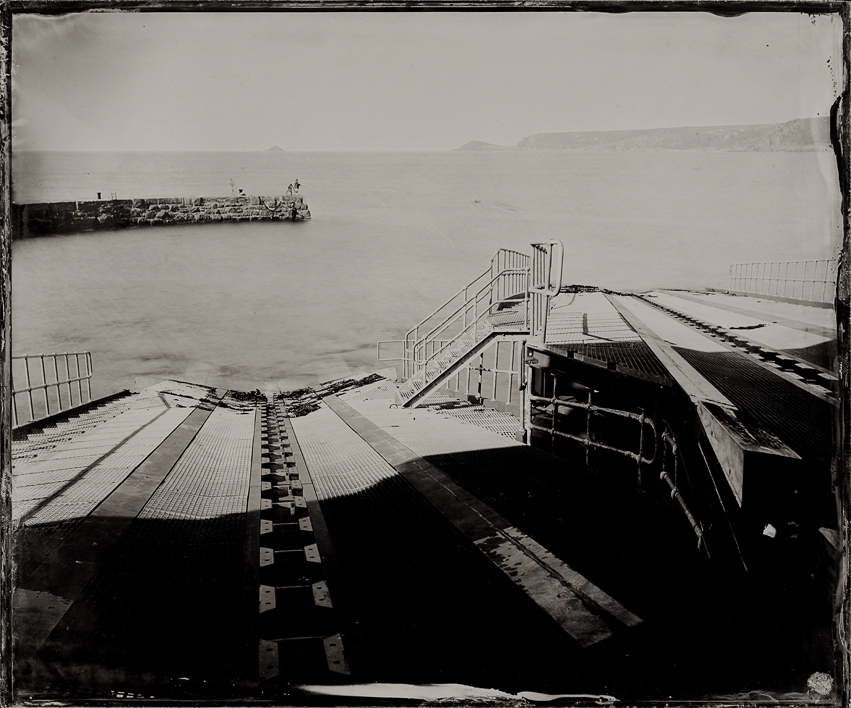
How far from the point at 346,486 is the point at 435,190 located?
3549 mm

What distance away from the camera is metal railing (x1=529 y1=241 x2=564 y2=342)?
628 cm

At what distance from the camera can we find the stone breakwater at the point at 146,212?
3.60 meters

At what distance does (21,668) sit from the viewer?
3.03 metres

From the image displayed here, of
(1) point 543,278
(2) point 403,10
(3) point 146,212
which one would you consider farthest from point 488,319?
(2) point 403,10

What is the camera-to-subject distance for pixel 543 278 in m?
6.97

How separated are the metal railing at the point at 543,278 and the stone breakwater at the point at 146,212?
10.4 ft

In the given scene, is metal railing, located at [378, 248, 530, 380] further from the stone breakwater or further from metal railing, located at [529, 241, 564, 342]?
the stone breakwater

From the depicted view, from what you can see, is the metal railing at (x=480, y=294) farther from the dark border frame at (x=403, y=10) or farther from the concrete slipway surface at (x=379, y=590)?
the dark border frame at (x=403, y=10)

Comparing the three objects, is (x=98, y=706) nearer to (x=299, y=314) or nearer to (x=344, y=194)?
(x=344, y=194)

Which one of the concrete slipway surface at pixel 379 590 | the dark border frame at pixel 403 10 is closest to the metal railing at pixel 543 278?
the concrete slipway surface at pixel 379 590

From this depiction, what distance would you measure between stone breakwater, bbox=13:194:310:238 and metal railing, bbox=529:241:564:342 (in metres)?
3.16

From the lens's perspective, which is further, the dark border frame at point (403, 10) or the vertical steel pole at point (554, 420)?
the vertical steel pole at point (554, 420)

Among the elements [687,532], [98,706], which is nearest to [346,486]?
[98,706]

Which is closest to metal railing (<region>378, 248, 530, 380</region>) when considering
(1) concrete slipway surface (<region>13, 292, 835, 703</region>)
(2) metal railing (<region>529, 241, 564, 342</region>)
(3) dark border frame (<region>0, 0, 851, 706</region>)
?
(2) metal railing (<region>529, 241, 564, 342</region>)
